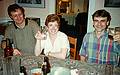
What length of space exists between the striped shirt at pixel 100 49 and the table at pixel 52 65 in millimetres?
310

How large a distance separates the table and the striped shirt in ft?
1.02

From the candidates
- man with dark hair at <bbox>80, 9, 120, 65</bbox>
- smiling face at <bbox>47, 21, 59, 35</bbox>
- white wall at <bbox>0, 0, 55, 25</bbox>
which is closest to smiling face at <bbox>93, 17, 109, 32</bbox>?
man with dark hair at <bbox>80, 9, 120, 65</bbox>

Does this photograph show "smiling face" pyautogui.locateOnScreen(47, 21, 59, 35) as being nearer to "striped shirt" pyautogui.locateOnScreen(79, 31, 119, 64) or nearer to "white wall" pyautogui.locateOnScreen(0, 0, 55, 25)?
"striped shirt" pyautogui.locateOnScreen(79, 31, 119, 64)

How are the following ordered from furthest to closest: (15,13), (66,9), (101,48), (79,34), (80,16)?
(66,9), (80,16), (79,34), (15,13), (101,48)

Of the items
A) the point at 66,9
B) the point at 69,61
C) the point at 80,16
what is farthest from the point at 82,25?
the point at 69,61

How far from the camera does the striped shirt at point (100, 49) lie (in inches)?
65.6

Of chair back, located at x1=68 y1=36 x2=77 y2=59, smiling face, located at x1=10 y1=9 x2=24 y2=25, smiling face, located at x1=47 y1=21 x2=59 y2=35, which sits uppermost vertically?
smiling face, located at x1=10 y1=9 x2=24 y2=25

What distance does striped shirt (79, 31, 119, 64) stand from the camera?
5.47 ft

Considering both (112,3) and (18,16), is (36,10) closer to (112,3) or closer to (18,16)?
Answer: (112,3)

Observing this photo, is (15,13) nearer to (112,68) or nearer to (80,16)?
(112,68)

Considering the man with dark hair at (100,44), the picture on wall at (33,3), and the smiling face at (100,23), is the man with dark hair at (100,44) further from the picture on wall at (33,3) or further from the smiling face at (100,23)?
the picture on wall at (33,3)

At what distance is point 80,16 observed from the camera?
273 inches

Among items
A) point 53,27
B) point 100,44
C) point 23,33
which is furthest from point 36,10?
point 100,44

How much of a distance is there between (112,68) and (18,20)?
105cm
